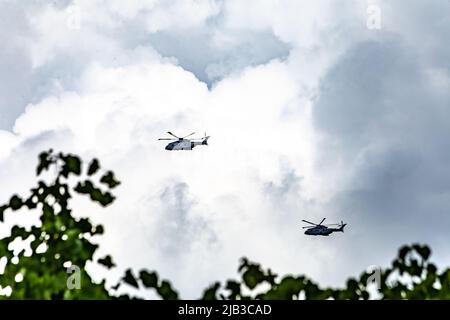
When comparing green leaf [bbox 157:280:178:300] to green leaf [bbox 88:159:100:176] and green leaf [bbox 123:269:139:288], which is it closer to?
green leaf [bbox 123:269:139:288]

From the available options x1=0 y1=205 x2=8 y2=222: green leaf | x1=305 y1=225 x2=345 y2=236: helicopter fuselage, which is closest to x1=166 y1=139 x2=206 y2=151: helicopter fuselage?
x1=305 y1=225 x2=345 y2=236: helicopter fuselage

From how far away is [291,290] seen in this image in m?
4.38

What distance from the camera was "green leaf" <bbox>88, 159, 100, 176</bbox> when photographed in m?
4.92

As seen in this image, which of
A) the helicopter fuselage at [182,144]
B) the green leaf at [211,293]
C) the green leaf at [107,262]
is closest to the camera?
the green leaf at [211,293]

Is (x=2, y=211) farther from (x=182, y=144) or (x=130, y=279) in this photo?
(x=182, y=144)

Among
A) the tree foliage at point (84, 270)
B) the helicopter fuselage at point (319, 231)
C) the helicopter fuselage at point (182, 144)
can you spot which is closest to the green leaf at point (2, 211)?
the tree foliage at point (84, 270)

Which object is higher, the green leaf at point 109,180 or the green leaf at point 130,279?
the green leaf at point 109,180

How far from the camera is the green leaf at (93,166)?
16.1ft

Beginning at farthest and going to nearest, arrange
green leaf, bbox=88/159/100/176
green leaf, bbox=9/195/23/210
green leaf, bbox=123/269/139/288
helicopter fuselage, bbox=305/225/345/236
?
1. helicopter fuselage, bbox=305/225/345/236
2. green leaf, bbox=9/195/23/210
3. green leaf, bbox=88/159/100/176
4. green leaf, bbox=123/269/139/288

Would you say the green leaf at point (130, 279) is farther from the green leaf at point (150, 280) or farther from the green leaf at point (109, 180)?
the green leaf at point (109, 180)

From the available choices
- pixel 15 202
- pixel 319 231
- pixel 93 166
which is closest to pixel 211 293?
pixel 93 166

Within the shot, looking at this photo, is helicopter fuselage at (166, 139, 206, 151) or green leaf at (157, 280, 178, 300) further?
helicopter fuselage at (166, 139, 206, 151)

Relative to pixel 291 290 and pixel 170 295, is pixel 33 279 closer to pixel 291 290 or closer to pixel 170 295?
pixel 170 295
